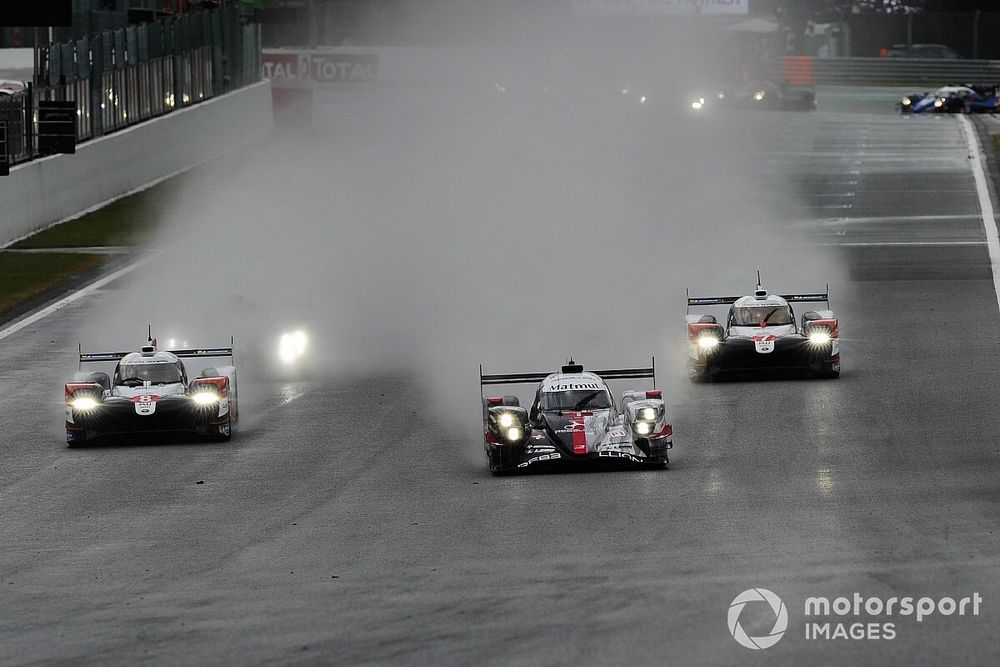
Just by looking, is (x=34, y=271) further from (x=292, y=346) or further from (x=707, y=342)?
(x=707, y=342)

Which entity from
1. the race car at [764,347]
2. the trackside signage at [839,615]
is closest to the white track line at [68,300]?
the race car at [764,347]

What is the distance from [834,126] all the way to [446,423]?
5859 centimetres

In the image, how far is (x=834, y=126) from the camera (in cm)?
7894

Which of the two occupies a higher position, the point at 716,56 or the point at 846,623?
the point at 716,56

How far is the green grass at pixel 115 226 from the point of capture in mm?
47125

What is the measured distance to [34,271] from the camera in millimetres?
41875

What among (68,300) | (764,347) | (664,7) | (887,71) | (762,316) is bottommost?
(764,347)

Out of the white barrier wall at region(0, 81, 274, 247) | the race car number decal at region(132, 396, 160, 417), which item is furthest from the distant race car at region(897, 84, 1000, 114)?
the race car number decal at region(132, 396, 160, 417)

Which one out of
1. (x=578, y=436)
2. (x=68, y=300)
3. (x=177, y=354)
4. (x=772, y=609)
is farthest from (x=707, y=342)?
(x=68, y=300)

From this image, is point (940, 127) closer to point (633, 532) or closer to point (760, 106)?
point (760, 106)

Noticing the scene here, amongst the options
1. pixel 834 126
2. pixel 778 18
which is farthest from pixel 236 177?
pixel 778 18

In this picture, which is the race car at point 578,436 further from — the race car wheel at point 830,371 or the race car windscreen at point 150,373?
the race car wheel at point 830,371

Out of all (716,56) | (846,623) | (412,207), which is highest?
(716,56)

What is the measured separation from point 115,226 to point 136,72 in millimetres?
10722
